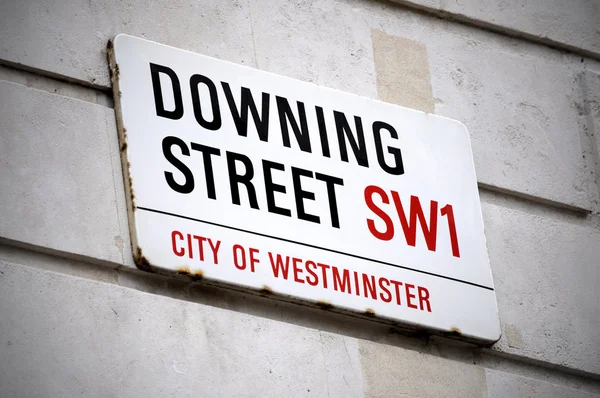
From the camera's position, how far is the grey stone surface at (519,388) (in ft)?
11.0

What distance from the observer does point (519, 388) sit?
11.1 ft

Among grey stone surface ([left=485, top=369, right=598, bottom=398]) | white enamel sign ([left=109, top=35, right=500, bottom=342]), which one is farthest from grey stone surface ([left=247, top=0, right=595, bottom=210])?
grey stone surface ([left=485, top=369, right=598, bottom=398])

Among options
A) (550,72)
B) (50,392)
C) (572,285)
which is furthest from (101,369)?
(550,72)

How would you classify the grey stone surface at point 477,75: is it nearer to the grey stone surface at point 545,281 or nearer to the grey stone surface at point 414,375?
the grey stone surface at point 545,281

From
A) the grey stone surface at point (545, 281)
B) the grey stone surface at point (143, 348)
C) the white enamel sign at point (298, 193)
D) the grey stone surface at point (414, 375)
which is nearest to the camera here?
the grey stone surface at point (143, 348)

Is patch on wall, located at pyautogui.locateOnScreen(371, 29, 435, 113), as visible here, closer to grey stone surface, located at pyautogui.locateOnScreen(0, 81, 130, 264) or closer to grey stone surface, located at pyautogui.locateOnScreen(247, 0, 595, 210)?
grey stone surface, located at pyautogui.locateOnScreen(247, 0, 595, 210)

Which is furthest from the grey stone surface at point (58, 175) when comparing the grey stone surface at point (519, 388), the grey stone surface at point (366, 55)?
the grey stone surface at point (519, 388)

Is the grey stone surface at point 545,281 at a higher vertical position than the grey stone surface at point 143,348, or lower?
higher

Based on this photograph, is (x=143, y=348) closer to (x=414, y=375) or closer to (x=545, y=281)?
(x=414, y=375)

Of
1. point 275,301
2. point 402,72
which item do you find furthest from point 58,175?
point 402,72

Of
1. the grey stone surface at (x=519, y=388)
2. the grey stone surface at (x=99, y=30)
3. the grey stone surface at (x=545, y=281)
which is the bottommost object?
the grey stone surface at (x=519, y=388)

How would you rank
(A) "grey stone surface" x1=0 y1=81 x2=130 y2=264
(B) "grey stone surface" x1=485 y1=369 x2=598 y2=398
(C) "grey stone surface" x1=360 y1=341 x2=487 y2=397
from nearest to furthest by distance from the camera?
(A) "grey stone surface" x1=0 y1=81 x2=130 y2=264 < (C) "grey stone surface" x1=360 y1=341 x2=487 y2=397 < (B) "grey stone surface" x1=485 y1=369 x2=598 y2=398

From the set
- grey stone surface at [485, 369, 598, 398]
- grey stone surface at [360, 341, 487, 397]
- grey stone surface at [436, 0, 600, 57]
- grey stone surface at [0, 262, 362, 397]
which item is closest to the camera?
grey stone surface at [0, 262, 362, 397]

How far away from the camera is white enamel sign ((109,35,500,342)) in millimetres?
3088
